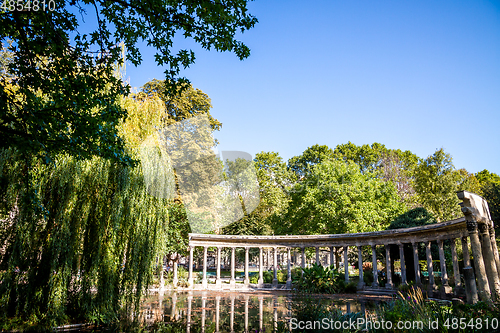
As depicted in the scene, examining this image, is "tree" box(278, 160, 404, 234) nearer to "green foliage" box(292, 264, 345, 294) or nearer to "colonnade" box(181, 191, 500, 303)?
"colonnade" box(181, 191, 500, 303)

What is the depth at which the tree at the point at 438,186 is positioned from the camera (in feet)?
117

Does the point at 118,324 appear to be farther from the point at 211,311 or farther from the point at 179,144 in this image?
the point at 179,144

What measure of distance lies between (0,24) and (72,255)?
754cm

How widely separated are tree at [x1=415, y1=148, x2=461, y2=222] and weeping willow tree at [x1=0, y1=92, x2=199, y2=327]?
32.2m

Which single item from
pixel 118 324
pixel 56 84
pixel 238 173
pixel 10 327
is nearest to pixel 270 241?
pixel 238 173

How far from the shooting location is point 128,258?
12.7 metres

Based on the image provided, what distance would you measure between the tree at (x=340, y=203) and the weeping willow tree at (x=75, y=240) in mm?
22713

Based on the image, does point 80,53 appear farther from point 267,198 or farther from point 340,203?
point 267,198

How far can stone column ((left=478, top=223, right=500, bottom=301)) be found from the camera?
12.1m

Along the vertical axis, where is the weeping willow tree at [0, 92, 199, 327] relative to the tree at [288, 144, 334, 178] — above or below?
below

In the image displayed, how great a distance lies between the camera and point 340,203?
32781mm

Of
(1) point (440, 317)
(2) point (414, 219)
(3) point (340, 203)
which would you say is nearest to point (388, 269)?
(2) point (414, 219)

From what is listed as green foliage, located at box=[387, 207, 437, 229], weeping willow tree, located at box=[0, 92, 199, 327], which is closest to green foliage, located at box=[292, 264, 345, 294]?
green foliage, located at box=[387, 207, 437, 229]

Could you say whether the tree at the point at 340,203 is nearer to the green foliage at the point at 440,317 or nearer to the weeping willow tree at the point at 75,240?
the weeping willow tree at the point at 75,240
